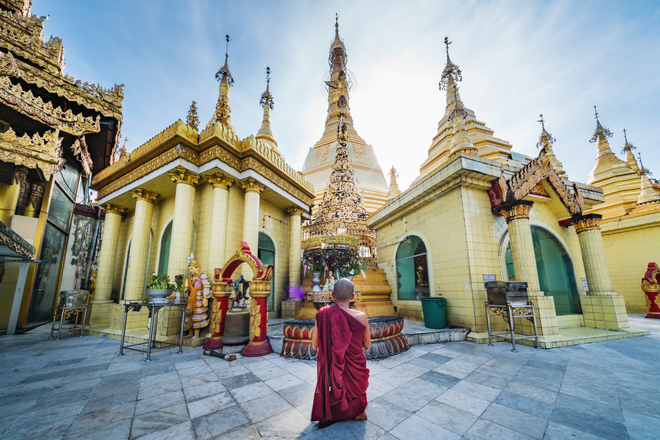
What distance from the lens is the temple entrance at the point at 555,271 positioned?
338 inches

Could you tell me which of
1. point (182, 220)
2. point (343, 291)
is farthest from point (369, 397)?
point (182, 220)

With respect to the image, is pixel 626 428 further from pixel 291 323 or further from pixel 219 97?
pixel 219 97

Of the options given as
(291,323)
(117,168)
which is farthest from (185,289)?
(117,168)

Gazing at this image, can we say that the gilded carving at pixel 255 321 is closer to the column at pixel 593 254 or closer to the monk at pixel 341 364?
the monk at pixel 341 364

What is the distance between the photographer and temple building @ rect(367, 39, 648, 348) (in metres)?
6.95

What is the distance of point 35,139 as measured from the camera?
8.81 m

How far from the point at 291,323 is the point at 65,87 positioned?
41.4ft

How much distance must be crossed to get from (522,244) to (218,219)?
8794 mm

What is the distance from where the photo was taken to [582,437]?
2469mm

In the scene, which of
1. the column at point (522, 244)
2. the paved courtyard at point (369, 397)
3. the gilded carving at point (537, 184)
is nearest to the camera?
the paved courtyard at point (369, 397)

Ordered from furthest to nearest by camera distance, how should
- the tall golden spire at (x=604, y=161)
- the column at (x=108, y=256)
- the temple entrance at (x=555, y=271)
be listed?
the tall golden spire at (x=604, y=161) < the column at (x=108, y=256) < the temple entrance at (x=555, y=271)

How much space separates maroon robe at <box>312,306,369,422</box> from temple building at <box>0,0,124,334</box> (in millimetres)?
9311

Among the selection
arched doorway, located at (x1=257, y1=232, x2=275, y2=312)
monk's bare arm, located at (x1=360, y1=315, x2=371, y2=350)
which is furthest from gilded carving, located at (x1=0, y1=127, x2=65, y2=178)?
A: monk's bare arm, located at (x1=360, y1=315, x2=371, y2=350)

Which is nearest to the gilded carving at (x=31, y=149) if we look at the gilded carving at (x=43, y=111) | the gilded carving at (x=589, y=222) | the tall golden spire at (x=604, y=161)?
the gilded carving at (x=43, y=111)
